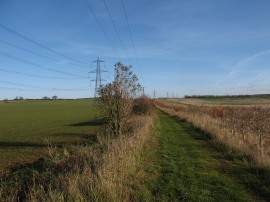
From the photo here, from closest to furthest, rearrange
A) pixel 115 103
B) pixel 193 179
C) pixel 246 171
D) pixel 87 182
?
pixel 87 182 < pixel 193 179 < pixel 246 171 < pixel 115 103

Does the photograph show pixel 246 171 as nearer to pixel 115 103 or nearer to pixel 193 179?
pixel 193 179

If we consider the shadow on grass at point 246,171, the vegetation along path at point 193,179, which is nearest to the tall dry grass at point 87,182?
the vegetation along path at point 193,179

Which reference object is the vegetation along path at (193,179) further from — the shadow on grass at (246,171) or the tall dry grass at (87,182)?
the tall dry grass at (87,182)

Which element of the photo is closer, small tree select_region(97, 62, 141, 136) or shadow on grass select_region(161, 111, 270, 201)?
shadow on grass select_region(161, 111, 270, 201)

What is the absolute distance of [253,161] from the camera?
13.1 metres

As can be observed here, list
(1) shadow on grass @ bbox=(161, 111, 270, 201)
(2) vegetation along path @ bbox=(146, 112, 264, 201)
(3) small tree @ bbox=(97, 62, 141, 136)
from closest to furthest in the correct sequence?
1. (2) vegetation along path @ bbox=(146, 112, 264, 201)
2. (1) shadow on grass @ bbox=(161, 111, 270, 201)
3. (3) small tree @ bbox=(97, 62, 141, 136)

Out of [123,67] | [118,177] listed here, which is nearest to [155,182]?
[118,177]

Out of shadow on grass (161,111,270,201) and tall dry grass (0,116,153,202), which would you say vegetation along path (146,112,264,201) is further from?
tall dry grass (0,116,153,202)

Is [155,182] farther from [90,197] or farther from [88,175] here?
[90,197]

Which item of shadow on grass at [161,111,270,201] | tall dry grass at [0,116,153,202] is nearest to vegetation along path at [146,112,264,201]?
shadow on grass at [161,111,270,201]

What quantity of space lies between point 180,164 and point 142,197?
5.15 metres

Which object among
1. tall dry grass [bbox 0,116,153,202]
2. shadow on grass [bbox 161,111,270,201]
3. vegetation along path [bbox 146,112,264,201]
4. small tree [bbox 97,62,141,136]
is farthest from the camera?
small tree [bbox 97,62,141,136]

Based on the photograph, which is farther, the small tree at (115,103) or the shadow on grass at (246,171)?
the small tree at (115,103)

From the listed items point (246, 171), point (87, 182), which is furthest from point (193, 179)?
point (87, 182)
